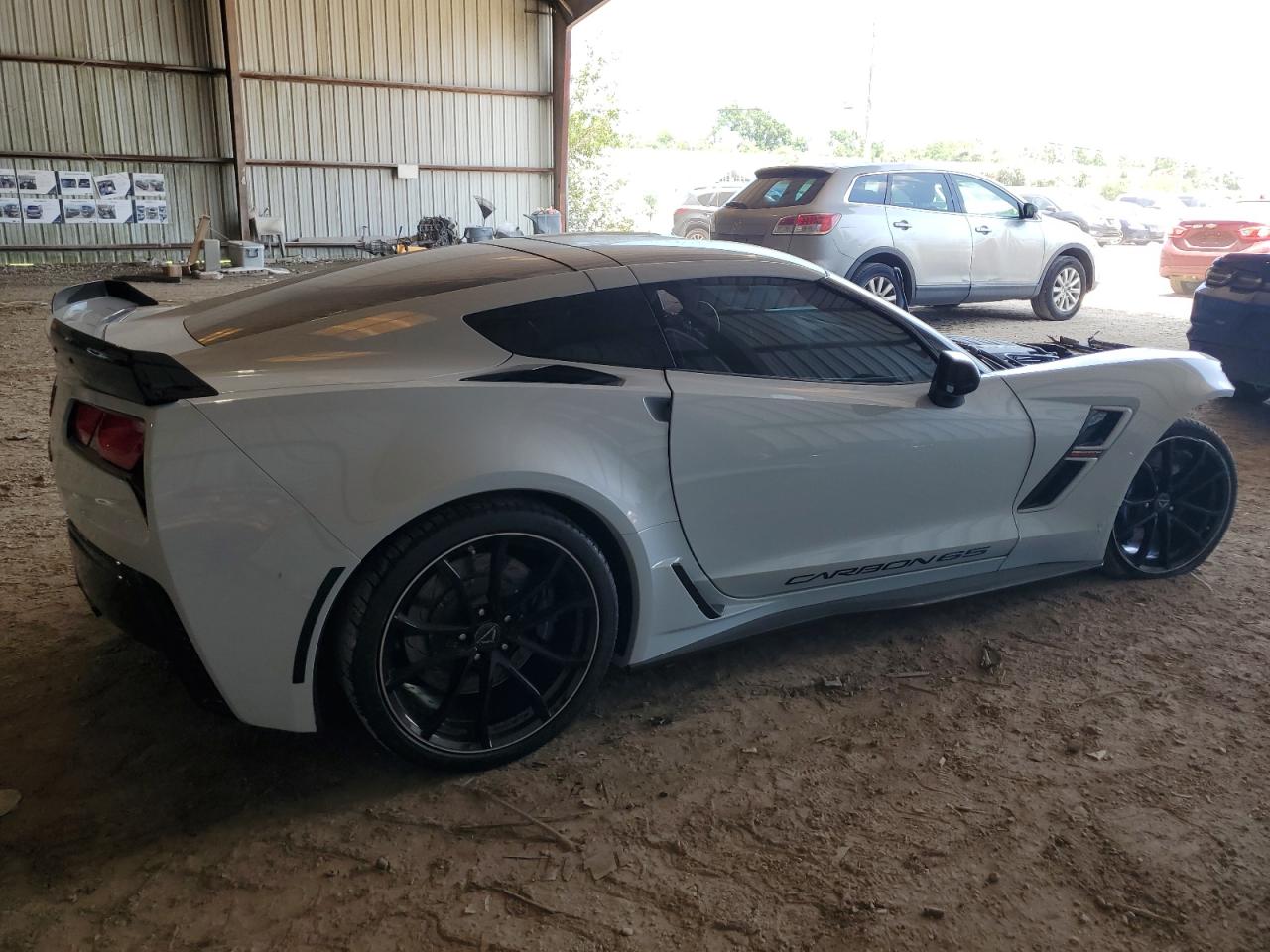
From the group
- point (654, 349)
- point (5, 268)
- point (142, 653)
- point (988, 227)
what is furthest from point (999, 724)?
point (5, 268)

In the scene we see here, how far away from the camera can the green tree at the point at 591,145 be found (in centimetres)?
2392

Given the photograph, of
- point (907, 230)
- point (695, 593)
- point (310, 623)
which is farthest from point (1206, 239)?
point (310, 623)

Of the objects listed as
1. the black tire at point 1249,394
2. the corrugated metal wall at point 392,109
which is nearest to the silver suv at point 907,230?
the black tire at point 1249,394

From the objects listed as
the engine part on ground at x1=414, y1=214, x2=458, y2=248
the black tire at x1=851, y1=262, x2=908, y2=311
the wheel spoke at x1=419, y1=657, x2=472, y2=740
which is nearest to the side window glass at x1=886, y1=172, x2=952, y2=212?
the black tire at x1=851, y1=262, x2=908, y2=311

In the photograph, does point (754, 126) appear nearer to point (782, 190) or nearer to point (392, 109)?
point (392, 109)

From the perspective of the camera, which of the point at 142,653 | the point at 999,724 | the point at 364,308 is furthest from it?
the point at 142,653

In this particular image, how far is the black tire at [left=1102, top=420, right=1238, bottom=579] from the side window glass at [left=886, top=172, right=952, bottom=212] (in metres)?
6.23

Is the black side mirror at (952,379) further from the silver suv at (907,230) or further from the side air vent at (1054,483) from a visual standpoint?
the silver suv at (907,230)

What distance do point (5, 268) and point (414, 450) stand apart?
15.5 m

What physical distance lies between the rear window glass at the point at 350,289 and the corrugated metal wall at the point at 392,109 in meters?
15.6

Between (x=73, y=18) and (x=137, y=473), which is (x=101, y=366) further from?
(x=73, y=18)

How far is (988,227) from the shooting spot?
1020 centimetres

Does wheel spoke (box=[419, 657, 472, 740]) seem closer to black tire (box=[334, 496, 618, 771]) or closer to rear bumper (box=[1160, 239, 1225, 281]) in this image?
black tire (box=[334, 496, 618, 771])

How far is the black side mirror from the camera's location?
10.2 ft
